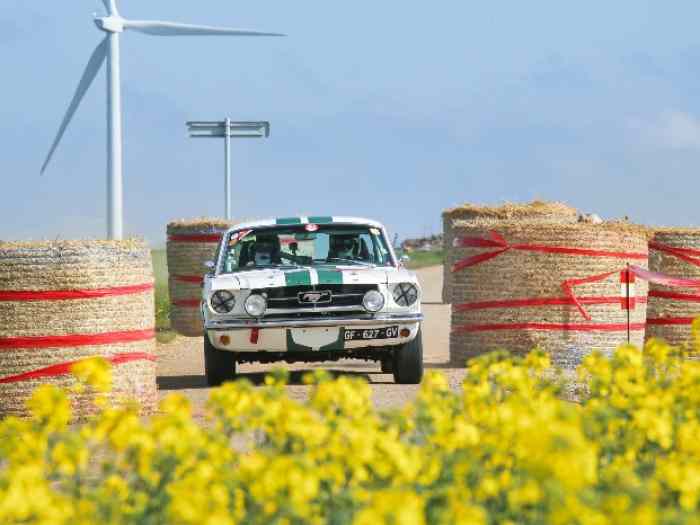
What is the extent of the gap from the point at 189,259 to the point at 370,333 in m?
9.64

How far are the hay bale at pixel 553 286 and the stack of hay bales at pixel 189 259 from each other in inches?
312

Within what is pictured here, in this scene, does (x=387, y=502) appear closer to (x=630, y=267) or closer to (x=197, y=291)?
(x=630, y=267)

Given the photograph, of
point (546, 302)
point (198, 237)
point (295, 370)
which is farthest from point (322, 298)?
point (198, 237)

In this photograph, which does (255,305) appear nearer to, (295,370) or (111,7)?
(295,370)

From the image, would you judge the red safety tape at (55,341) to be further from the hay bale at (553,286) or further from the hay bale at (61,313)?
the hay bale at (553,286)

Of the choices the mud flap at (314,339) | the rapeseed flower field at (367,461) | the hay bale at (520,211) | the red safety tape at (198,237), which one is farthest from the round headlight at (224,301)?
the hay bale at (520,211)

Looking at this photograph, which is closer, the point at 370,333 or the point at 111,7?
the point at 370,333

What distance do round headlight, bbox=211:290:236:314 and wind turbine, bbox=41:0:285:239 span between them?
821cm

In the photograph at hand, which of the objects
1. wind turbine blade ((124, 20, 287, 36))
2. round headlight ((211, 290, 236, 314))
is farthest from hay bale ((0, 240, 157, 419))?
wind turbine blade ((124, 20, 287, 36))

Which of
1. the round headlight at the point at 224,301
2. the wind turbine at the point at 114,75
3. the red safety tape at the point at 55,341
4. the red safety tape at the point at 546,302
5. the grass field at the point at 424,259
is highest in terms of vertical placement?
the wind turbine at the point at 114,75

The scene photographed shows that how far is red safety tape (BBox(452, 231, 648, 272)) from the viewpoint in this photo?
1245cm

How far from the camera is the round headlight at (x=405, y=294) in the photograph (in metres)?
11.1

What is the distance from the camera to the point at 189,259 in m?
20.3

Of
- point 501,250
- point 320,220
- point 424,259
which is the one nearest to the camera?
point 320,220
